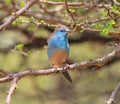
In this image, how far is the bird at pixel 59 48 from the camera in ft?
14.5

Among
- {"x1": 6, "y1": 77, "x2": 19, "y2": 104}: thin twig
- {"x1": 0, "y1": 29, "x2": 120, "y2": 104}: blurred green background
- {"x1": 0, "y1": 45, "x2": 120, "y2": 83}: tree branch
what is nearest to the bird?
{"x1": 0, "y1": 45, "x2": 120, "y2": 83}: tree branch

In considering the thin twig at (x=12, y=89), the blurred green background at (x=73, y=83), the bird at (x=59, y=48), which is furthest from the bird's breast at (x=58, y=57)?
the blurred green background at (x=73, y=83)

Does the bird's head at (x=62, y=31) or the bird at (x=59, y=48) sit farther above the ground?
the bird's head at (x=62, y=31)

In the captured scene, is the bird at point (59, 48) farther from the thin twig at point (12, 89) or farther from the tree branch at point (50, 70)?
the thin twig at point (12, 89)

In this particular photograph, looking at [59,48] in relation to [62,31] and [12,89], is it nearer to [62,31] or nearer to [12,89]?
[62,31]

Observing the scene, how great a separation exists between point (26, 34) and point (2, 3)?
119 centimetres

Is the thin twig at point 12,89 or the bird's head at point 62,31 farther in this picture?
the bird's head at point 62,31

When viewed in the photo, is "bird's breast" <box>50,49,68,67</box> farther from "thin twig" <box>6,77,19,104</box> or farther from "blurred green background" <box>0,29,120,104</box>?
"blurred green background" <box>0,29,120,104</box>

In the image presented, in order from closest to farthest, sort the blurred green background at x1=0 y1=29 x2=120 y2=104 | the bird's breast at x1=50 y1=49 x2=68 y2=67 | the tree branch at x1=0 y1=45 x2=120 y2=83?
the tree branch at x1=0 y1=45 x2=120 y2=83
the bird's breast at x1=50 y1=49 x2=68 y2=67
the blurred green background at x1=0 y1=29 x2=120 y2=104

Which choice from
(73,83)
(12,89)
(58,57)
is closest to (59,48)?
(58,57)

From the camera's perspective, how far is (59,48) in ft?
14.7

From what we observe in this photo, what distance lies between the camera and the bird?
174 inches

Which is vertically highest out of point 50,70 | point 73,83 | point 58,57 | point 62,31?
point 50,70

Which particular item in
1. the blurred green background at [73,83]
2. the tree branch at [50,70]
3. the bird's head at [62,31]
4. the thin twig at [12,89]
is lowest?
the blurred green background at [73,83]
